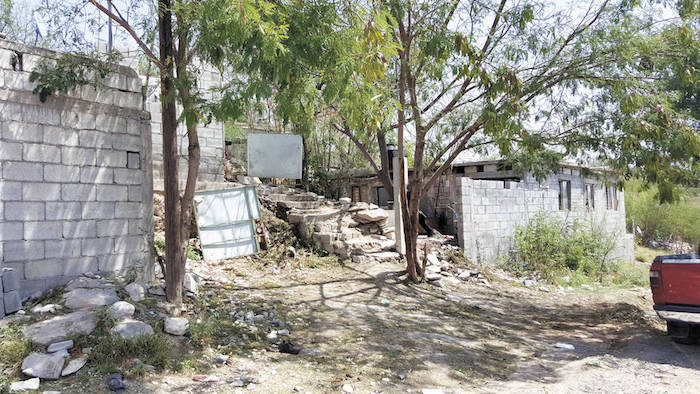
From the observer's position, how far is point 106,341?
14.4 feet

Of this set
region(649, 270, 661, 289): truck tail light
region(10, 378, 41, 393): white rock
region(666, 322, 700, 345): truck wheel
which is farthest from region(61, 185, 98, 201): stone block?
region(666, 322, 700, 345): truck wheel

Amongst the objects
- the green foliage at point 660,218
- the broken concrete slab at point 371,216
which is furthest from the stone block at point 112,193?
the green foliage at point 660,218

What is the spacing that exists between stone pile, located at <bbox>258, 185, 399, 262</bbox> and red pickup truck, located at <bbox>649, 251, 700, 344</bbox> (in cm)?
521

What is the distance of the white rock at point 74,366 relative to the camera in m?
4.02

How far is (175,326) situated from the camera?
505 cm

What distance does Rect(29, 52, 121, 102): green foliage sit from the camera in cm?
541

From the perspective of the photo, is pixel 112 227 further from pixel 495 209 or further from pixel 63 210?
pixel 495 209

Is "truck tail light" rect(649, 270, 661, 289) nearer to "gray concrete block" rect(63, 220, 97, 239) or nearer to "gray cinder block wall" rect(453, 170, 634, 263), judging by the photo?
"gray cinder block wall" rect(453, 170, 634, 263)

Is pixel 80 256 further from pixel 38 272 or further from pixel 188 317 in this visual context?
pixel 188 317

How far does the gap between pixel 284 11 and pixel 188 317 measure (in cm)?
363

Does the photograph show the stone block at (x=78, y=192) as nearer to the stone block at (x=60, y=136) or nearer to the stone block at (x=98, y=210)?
the stone block at (x=98, y=210)

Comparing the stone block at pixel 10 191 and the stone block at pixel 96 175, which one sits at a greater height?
the stone block at pixel 96 175

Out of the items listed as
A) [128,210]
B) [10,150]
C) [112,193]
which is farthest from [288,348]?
[10,150]

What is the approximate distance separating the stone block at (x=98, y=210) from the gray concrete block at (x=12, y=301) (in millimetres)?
1227
